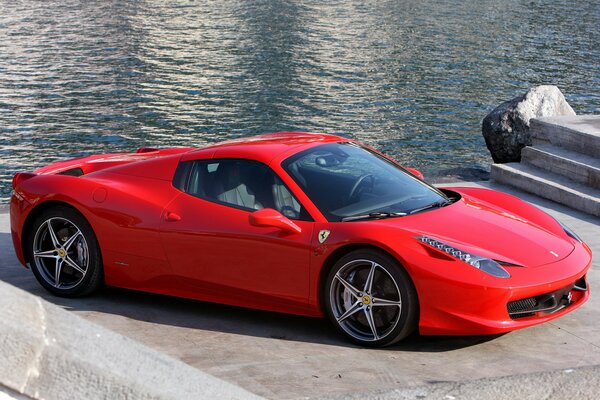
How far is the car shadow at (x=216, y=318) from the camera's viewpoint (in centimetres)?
627

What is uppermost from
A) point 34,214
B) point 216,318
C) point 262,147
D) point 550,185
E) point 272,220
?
point 262,147

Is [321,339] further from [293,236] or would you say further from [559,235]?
[559,235]

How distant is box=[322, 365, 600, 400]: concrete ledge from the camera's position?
16.4 feet

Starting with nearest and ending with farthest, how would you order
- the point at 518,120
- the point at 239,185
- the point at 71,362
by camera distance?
the point at 71,362 < the point at 239,185 < the point at 518,120

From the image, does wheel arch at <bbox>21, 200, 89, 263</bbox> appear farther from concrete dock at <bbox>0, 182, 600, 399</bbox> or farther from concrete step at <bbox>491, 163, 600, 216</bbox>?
concrete step at <bbox>491, 163, 600, 216</bbox>

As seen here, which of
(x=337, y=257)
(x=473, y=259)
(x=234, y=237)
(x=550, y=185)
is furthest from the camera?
(x=550, y=185)

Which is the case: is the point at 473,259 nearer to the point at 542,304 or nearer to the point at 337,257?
the point at 542,304

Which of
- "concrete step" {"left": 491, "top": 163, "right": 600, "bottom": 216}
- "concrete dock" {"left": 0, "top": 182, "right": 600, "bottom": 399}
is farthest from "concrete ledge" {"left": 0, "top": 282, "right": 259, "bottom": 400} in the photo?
"concrete step" {"left": 491, "top": 163, "right": 600, "bottom": 216}

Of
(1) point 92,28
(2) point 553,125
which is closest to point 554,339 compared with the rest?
(2) point 553,125

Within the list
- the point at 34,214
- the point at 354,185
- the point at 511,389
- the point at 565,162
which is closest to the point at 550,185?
the point at 565,162

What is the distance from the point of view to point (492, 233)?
6398 mm

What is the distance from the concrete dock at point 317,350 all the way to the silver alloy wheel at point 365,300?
0.42 ft

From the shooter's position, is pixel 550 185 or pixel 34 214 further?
pixel 550 185

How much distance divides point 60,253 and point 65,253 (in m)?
0.04
